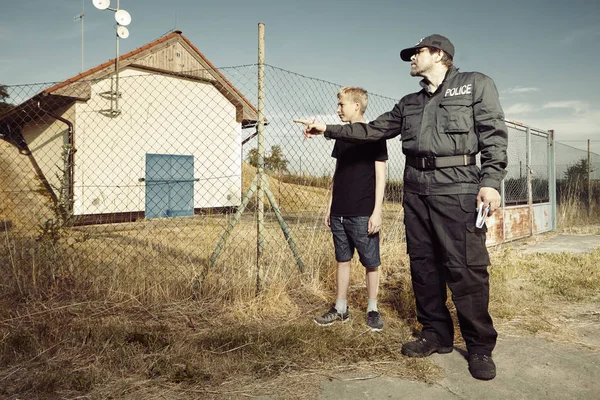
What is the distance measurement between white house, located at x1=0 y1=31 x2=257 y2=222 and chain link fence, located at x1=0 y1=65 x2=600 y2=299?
38 mm

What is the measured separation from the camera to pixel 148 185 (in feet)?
31.9

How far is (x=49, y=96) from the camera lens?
11.4m

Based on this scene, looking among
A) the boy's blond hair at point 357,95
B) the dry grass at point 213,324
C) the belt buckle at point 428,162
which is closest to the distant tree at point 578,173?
the dry grass at point 213,324

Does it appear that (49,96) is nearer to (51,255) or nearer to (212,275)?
(51,255)

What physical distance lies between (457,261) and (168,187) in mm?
11984

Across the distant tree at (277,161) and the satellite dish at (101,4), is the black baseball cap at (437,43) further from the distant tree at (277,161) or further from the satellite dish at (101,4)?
the satellite dish at (101,4)

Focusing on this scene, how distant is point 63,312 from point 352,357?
2.40m

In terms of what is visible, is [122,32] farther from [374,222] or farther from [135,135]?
[374,222]

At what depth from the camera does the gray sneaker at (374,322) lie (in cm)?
315

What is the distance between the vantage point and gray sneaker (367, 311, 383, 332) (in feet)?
10.3

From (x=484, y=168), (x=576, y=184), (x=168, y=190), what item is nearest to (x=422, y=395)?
(x=484, y=168)

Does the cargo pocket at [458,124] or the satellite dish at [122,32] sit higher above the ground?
the satellite dish at [122,32]

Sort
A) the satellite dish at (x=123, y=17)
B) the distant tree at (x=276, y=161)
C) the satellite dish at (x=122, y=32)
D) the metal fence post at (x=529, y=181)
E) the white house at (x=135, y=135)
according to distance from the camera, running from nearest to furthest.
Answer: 1. the distant tree at (x=276, y=161)
2. the metal fence post at (x=529, y=181)
3. the satellite dish at (x=123, y=17)
4. the satellite dish at (x=122, y=32)
5. the white house at (x=135, y=135)

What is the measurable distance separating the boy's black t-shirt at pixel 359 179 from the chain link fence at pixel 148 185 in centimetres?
108
